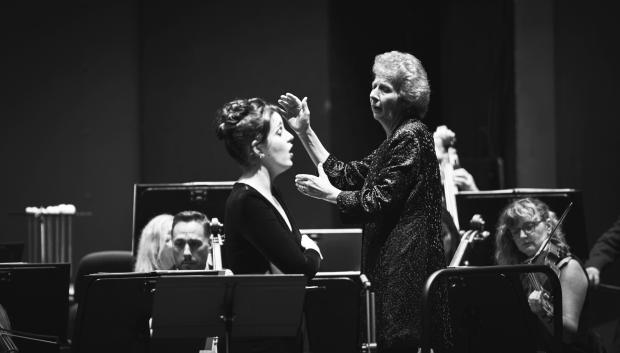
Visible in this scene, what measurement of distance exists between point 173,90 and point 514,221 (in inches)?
114

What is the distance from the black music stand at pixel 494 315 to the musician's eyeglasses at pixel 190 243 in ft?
5.20

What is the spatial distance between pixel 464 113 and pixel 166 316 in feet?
13.8

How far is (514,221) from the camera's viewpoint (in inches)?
175

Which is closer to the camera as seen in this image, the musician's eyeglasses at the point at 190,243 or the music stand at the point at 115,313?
the music stand at the point at 115,313

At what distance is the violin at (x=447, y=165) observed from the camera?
466 centimetres

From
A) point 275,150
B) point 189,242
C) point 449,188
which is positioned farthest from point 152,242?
point 275,150

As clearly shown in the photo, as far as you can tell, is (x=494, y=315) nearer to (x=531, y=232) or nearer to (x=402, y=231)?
(x=402, y=231)

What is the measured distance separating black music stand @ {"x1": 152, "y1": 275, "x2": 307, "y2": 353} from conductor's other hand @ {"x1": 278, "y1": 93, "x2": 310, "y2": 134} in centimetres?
89

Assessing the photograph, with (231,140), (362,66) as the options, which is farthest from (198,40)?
(231,140)

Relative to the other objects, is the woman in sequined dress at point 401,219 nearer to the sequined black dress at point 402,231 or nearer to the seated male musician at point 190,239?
the sequined black dress at point 402,231

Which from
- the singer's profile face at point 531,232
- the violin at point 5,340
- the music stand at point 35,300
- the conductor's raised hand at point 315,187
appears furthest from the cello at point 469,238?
the violin at point 5,340

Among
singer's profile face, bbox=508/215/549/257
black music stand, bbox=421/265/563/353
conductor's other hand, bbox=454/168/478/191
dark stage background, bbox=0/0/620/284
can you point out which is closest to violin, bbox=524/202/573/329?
singer's profile face, bbox=508/215/549/257

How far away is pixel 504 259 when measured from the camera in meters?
4.52

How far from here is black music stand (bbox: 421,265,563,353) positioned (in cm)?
333
